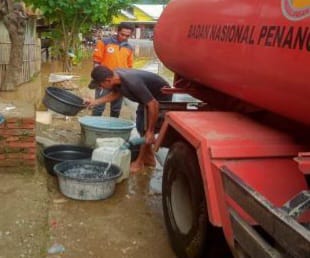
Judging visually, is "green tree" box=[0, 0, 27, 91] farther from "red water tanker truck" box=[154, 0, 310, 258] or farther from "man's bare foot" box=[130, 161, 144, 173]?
"red water tanker truck" box=[154, 0, 310, 258]

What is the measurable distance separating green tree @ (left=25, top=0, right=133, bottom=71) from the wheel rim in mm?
6403

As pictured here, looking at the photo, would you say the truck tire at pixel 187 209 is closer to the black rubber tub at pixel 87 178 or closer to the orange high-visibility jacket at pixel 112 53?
the black rubber tub at pixel 87 178

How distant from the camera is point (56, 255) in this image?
3639 mm

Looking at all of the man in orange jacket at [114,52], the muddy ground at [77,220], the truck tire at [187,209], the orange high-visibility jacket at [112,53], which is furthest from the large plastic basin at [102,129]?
the truck tire at [187,209]

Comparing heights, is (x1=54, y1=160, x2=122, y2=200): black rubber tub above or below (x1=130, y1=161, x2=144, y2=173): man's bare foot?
above

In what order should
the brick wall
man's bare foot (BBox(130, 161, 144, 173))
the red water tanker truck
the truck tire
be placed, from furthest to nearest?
man's bare foot (BBox(130, 161, 144, 173)), the brick wall, the truck tire, the red water tanker truck

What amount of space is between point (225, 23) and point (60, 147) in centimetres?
304

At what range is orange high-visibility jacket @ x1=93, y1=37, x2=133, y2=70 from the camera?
751cm

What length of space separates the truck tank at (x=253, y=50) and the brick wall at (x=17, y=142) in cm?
191

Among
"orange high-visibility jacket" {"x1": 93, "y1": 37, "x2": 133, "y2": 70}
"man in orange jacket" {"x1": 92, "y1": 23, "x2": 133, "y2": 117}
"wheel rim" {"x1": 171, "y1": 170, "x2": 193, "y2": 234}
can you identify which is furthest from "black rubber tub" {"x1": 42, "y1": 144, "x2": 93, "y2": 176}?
"orange high-visibility jacket" {"x1": 93, "y1": 37, "x2": 133, "y2": 70}

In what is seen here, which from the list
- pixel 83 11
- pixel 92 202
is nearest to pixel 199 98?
pixel 92 202

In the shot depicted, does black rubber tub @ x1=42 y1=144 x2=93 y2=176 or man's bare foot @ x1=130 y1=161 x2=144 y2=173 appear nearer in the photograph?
black rubber tub @ x1=42 y1=144 x2=93 y2=176

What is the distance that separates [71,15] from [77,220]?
6693mm

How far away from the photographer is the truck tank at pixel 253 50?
2.37m
